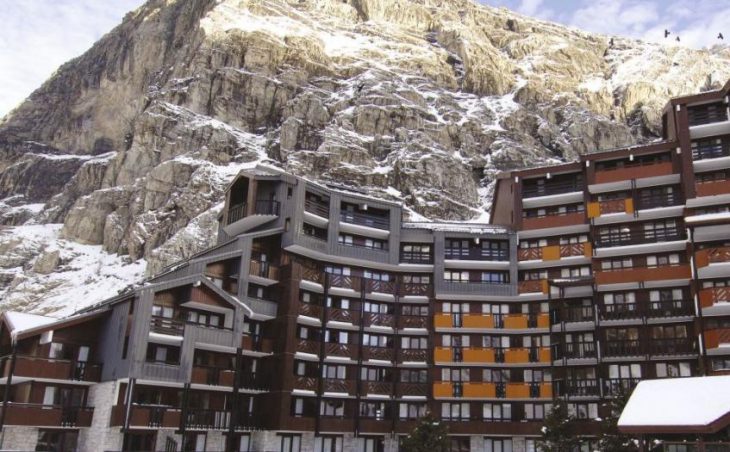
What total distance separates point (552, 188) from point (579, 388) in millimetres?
17047

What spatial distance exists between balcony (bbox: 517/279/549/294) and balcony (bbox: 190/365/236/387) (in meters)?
24.1

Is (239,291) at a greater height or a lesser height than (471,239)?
lesser

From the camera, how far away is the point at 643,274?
170ft

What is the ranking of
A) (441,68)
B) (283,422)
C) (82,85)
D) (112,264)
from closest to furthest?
(283,422)
(112,264)
(441,68)
(82,85)

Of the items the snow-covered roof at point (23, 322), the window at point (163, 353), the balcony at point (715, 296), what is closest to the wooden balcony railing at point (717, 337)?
the balcony at point (715, 296)

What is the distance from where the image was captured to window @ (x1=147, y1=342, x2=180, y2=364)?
43938 mm

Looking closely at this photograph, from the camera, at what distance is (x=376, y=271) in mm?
57125

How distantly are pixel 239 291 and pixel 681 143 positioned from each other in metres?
35.3

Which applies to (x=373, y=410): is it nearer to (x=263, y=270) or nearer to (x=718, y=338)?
(x=263, y=270)

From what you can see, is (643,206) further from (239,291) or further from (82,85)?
(82,85)

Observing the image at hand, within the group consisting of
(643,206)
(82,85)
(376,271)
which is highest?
(82,85)

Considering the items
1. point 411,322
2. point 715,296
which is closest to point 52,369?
point 411,322

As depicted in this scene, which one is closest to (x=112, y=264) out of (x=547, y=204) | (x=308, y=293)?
(x=308, y=293)

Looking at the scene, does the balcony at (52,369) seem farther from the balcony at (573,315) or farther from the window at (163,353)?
the balcony at (573,315)
